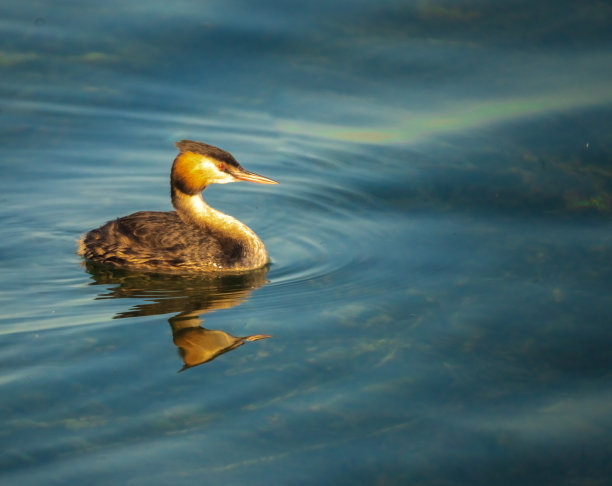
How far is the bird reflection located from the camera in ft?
23.7

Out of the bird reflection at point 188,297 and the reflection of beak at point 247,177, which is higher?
the reflection of beak at point 247,177

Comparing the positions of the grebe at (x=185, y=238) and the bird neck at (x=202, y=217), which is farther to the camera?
the bird neck at (x=202, y=217)

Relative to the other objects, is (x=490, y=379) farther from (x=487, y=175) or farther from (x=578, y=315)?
(x=487, y=175)

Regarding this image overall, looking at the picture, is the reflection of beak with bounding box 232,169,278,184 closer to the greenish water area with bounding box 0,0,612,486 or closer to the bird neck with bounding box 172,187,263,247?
the bird neck with bounding box 172,187,263,247

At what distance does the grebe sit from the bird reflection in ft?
0.35

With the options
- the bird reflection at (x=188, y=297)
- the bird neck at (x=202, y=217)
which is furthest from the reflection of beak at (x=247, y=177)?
the bird reflection at (x=188, y=297)

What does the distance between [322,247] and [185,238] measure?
123 cm

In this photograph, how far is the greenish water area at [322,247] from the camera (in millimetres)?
5969

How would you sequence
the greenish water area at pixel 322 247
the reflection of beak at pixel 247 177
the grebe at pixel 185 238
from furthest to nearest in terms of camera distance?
the reflection of beak at pixel 247 177 → the grebe at pixel 185 238 → the greenish water area at pixel 322 247

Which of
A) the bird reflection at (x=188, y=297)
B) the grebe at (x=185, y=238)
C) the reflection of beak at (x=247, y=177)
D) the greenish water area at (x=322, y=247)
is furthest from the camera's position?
the reflection of beak at (x=247, y=177)

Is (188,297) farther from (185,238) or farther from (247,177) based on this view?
(247,177)

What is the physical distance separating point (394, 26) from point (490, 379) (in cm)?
755

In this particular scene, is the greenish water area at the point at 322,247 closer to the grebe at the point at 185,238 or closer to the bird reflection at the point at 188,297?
the bird reflection at the point at 188,297

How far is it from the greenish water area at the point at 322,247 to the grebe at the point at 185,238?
160 mm
